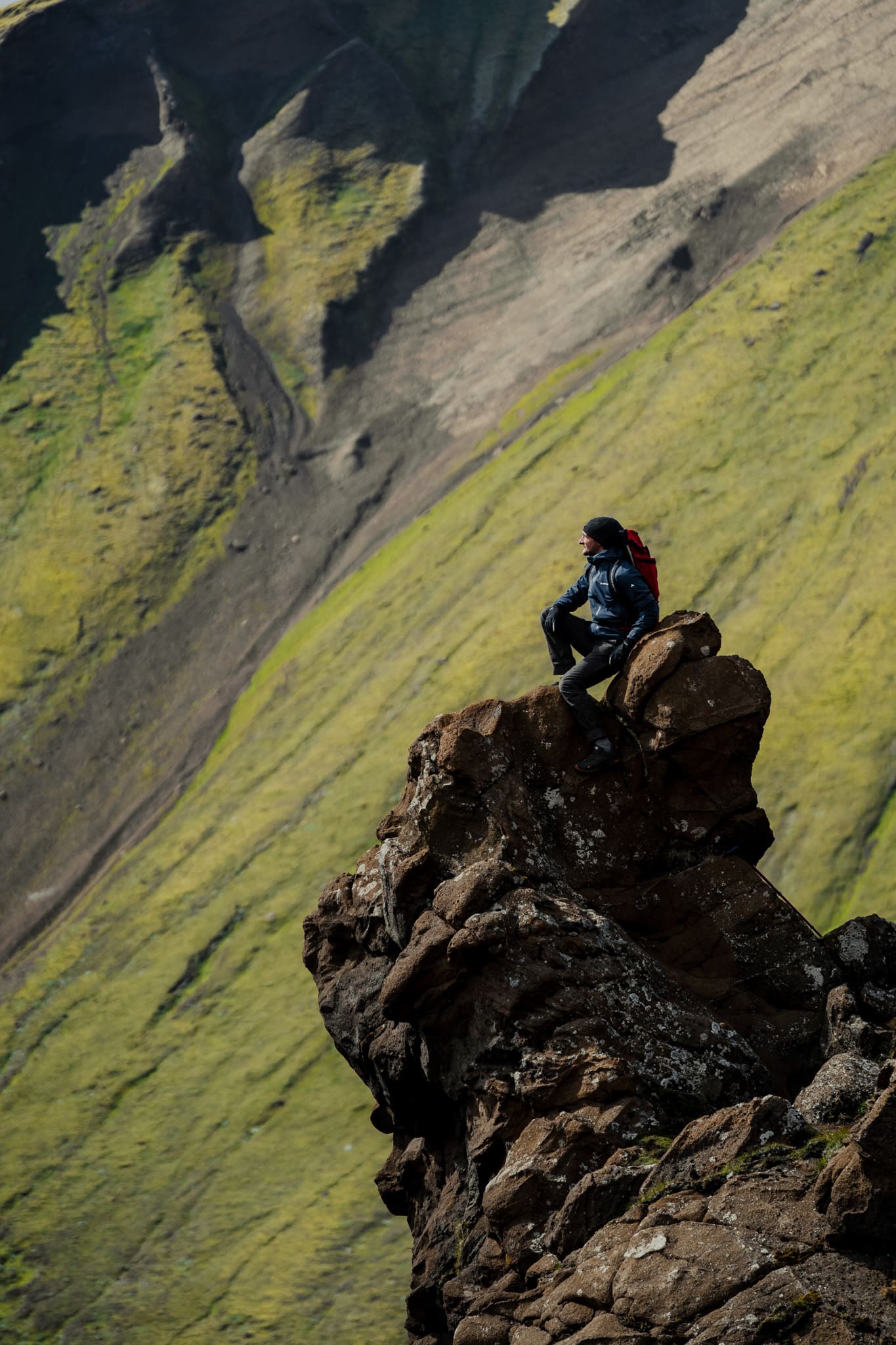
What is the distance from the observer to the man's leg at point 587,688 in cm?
1905

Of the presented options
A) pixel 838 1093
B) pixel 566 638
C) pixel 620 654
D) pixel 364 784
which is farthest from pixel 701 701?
pixel 364 784

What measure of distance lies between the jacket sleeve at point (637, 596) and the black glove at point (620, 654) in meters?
0.14

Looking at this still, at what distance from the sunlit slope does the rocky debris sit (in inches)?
801

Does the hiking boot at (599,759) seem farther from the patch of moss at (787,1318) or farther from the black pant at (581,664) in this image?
the patch of moss at (787,1318)

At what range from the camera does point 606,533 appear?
60.7 feet

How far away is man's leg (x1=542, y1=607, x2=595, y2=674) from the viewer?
63.5ft

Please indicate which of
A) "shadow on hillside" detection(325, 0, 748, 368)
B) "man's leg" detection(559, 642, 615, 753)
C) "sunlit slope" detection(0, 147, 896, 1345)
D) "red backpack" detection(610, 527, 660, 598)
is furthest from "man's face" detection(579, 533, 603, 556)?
"shadow on hillside" detection(325, 0, 748, 368)

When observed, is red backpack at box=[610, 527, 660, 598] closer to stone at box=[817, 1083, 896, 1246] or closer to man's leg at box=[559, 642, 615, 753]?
man's leg at box=[559, 642, 615, 753]

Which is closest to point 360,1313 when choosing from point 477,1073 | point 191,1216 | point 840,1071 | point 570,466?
point 191,1216

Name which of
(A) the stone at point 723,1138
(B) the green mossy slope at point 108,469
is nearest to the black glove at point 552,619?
(A) the stone at point 723,1138

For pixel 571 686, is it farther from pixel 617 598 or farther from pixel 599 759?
pixel 617 598

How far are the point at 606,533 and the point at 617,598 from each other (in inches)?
44.3

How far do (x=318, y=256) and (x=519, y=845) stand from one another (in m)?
89.6

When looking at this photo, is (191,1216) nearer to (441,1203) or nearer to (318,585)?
(441,1203)
